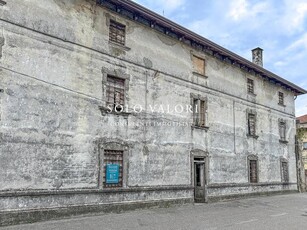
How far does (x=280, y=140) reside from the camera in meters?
21.7

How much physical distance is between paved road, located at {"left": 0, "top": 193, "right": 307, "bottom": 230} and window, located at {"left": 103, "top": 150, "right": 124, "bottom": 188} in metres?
1.22

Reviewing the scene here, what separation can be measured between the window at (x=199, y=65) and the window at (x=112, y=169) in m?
6.71

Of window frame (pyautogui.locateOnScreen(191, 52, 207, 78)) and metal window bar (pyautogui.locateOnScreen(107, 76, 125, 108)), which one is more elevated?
window frame (pyautogui.locateOnScreen(191, 52, 207, 78))

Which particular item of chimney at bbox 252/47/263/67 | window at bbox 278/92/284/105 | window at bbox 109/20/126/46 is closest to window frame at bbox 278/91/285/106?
window at bbox 278/92/284/105

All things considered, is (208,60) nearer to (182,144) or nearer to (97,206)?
(182,144)

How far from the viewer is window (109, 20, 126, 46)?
495 inches

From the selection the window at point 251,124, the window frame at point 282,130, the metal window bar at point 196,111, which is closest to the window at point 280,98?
the window frame at point 282,130

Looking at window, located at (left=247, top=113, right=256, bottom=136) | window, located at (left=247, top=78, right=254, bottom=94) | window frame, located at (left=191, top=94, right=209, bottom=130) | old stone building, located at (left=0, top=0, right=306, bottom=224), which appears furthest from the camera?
window, located at (left=247, top=78, right=254, bottom=94)

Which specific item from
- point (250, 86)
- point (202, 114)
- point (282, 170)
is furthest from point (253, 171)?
point (202, 114)

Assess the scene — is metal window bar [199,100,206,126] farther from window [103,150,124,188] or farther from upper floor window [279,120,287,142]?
upper floor window [279,120,287,142]

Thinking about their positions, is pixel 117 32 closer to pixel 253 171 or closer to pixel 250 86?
pixel 250 86

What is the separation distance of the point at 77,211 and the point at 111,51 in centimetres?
642

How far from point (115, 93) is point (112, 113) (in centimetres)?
91

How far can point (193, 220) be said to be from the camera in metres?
10.4
